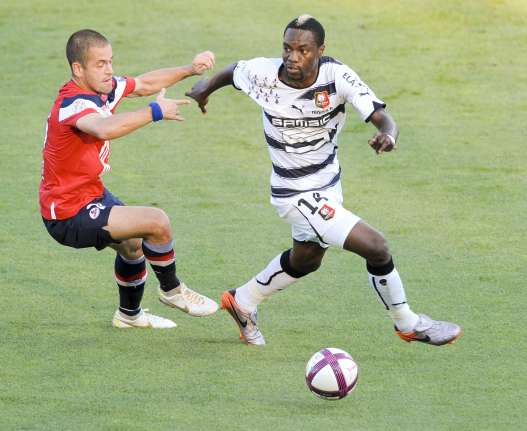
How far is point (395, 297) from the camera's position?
26.2 ft

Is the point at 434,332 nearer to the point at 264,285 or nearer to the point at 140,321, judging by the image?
the point at 264,285

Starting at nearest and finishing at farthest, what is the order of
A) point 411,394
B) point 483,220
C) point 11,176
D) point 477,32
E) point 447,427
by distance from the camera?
point 447,427, point 411,394, point 483,220, point 11,176, point 477,32

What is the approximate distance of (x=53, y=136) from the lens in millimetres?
8094

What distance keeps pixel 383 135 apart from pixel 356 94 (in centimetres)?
59

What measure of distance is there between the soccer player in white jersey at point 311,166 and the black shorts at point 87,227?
1.06 metres

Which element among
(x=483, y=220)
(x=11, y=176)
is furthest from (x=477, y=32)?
(x=11, y=176)

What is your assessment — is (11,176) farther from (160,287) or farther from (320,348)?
(320,348)

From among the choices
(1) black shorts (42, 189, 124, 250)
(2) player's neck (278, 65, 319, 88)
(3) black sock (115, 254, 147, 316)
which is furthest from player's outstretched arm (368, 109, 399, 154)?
(3) black sock (115, 254, 147, 316)

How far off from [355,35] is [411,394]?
9.45 meters

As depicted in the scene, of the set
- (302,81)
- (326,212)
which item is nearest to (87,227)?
(326,212)

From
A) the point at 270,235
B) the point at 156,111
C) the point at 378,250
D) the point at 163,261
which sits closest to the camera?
the point at 156,111

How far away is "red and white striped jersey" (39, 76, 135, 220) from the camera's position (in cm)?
802

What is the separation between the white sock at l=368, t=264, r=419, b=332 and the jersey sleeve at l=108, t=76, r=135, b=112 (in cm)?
213

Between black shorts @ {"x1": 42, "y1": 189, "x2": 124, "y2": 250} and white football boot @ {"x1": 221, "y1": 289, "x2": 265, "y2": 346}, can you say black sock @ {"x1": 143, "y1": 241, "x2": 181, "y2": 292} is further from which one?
white football boot @ {"x1": 221, "y1": 289, "x2": 265, "y2": 346}
